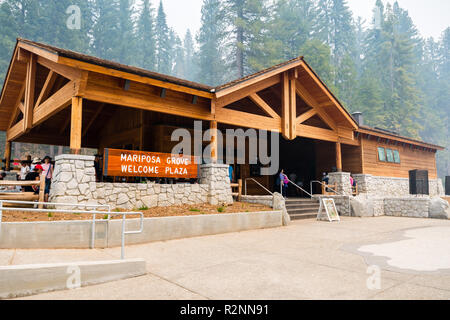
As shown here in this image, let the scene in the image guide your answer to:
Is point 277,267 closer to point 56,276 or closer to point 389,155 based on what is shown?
point 56,276

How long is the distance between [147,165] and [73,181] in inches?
94.2

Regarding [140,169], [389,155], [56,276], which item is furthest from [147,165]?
[389,155]

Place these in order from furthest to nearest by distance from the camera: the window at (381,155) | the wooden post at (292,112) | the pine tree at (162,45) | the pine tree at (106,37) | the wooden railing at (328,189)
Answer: the pine tree at (162,45)
the pine tree at (106,37)
the window at (381,155)
the wooden railing at (328,189)
the wooden post at (292,112)

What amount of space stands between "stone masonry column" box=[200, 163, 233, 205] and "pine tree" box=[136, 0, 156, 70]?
48.8 m

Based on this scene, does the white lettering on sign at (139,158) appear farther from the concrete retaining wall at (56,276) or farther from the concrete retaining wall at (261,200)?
the concrete retaining wall at (56,276)

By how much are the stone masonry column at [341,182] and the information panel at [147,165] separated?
9121 mm

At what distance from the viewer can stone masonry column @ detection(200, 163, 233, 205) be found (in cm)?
1121

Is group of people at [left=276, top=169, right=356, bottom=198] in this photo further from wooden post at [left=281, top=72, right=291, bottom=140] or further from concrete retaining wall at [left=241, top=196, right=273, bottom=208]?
concrete retaining wall at [left=241, top=196, right=273, bottom=208]

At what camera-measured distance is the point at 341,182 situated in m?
16.5

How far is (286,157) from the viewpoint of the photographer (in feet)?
73.3

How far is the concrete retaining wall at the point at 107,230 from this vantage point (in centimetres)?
588

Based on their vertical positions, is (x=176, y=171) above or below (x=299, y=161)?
below

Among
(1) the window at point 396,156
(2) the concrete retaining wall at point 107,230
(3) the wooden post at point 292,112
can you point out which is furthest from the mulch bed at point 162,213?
(1) the window at point 396,156
